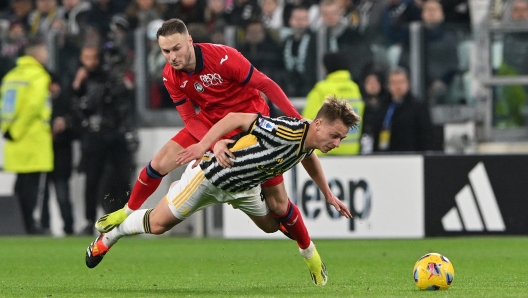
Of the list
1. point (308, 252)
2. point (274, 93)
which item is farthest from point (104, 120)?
point (308, 252)

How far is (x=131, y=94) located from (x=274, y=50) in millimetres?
2009

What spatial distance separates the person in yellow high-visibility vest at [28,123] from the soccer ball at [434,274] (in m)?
8.25

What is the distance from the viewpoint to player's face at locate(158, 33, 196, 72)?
873 cm

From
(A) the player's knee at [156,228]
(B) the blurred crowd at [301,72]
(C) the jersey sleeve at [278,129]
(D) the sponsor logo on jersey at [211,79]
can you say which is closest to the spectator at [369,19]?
(B) the blurred crowd at [301,72]

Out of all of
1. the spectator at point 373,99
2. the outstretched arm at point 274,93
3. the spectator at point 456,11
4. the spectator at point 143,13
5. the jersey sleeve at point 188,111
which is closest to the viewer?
the outstretched arm at point 274,93

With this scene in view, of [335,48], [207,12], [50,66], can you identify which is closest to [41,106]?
[50,66]

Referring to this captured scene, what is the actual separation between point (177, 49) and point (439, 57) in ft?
22.7

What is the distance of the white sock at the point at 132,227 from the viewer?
885 cm

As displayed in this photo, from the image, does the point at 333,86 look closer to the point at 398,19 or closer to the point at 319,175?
the point at 398,19

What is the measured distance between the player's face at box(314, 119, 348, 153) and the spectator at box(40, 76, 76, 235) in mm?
8074

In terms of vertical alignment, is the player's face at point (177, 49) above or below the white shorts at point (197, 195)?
above

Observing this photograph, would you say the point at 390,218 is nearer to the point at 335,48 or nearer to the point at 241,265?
the point at 335,48

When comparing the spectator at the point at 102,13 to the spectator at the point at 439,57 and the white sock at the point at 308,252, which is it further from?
the white sock at the point at 308,252

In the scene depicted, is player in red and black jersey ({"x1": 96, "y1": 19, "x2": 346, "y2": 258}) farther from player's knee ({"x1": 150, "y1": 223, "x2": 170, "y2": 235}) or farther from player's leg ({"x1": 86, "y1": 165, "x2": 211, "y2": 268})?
player's knee ({"x1": 150, "y1": 223, "x2": 170, "y2": 235})
